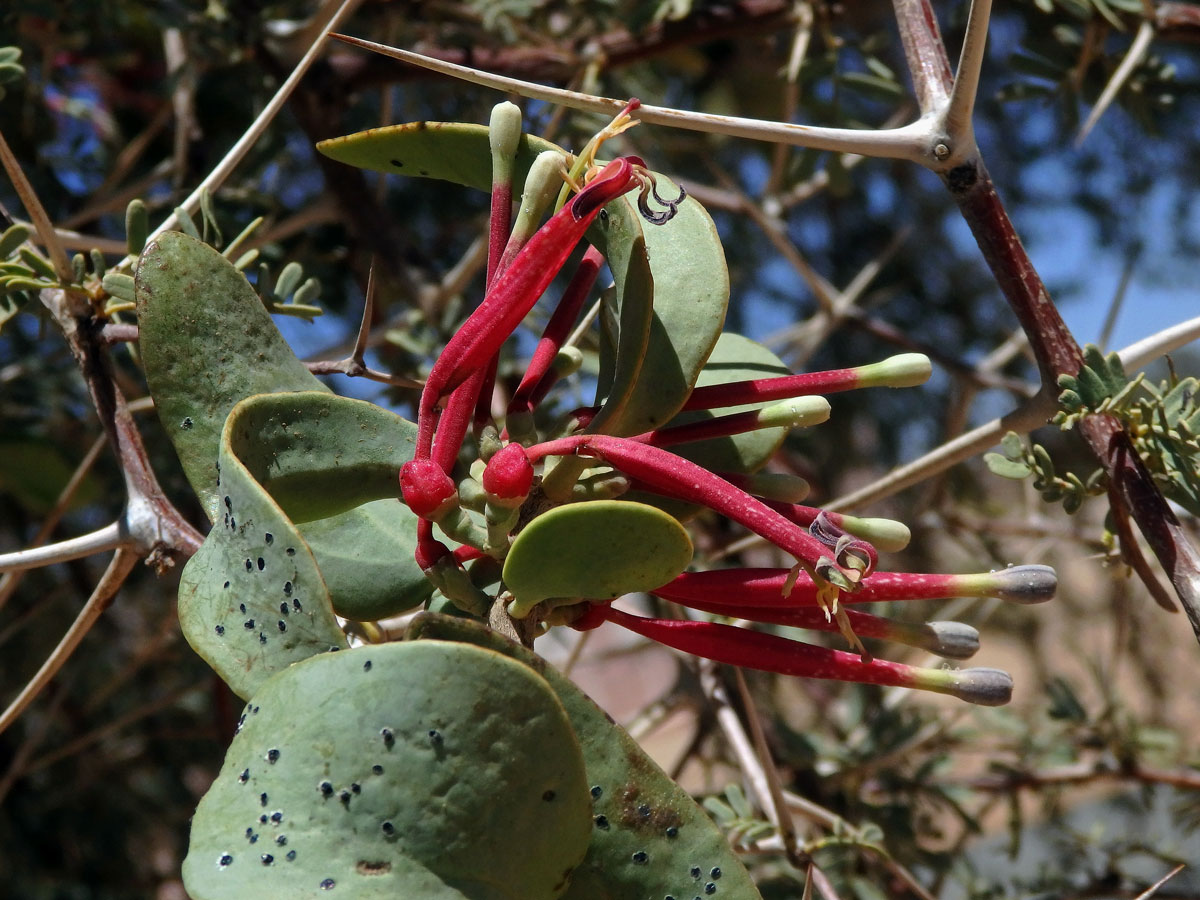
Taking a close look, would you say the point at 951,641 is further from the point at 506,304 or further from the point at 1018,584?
the point at 506,304

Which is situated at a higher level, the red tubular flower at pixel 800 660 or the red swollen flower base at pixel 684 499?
the red swollen flower base at pixel 684 499

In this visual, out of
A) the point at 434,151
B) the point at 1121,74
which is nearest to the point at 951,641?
the point at 434,151

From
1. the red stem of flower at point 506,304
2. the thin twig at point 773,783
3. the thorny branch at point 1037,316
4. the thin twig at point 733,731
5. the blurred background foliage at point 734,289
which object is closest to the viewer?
the red stem of flower at point 506,304

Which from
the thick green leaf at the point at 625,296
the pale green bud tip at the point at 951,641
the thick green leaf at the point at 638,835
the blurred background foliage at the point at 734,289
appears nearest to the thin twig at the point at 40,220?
the blurred background foliage at the point at 734,289

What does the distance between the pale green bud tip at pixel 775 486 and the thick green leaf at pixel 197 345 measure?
27 cm

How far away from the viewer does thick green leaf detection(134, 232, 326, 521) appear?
1.92ft

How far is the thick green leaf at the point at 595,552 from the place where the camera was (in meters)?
0.44

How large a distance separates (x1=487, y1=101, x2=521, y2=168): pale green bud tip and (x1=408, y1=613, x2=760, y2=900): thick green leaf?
29 cm

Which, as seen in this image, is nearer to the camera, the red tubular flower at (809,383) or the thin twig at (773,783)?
the red tubular flower at (809,383)

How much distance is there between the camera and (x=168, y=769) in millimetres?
1896

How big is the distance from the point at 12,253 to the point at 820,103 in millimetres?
901

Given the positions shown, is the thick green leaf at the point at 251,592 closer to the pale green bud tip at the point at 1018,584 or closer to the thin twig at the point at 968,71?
the pale green bud tip at the point at 1018,584

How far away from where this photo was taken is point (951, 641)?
0.57m

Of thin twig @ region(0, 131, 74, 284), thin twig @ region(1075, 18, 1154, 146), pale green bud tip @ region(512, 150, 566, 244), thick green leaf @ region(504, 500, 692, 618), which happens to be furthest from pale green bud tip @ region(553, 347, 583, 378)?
thin twig @ region(1075, 18, 1154, 146)
